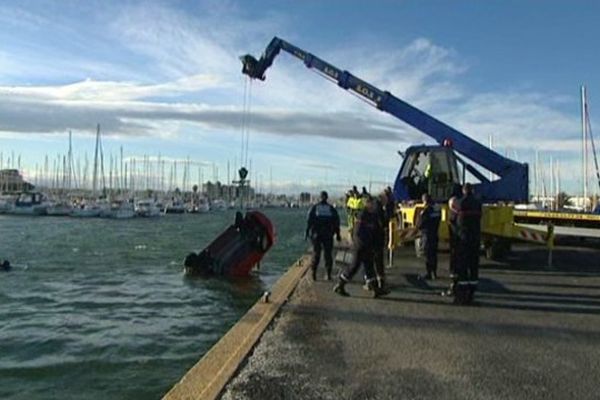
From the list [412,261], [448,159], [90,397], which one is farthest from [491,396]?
[448,159]

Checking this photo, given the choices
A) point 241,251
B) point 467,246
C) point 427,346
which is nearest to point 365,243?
point 467,246

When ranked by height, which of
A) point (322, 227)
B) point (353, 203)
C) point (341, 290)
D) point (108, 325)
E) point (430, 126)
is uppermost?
point (430, 126)

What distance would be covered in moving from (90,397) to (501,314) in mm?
5839

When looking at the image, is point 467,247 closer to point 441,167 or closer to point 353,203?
point 441,167

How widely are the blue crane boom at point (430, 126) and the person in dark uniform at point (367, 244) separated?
877cm

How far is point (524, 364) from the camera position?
23.3ft

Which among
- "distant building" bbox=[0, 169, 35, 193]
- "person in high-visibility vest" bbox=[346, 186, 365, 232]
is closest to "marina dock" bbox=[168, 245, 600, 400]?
"person in high-visibility vest" bbox=[346, 186, 365, 232]

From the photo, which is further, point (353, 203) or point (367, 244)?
point (353, 203)

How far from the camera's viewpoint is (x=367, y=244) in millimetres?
11203

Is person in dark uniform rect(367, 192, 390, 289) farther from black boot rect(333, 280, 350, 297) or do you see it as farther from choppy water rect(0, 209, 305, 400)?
choppy water rect(0, 209, 305, 400)

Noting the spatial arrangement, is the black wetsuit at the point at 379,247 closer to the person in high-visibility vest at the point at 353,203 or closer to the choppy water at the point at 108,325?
the choppy water at the point at 108,325

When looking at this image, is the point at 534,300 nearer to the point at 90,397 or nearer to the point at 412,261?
the point at 412,261

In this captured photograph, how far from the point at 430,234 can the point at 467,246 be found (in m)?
3.01

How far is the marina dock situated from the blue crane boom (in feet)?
29.3
